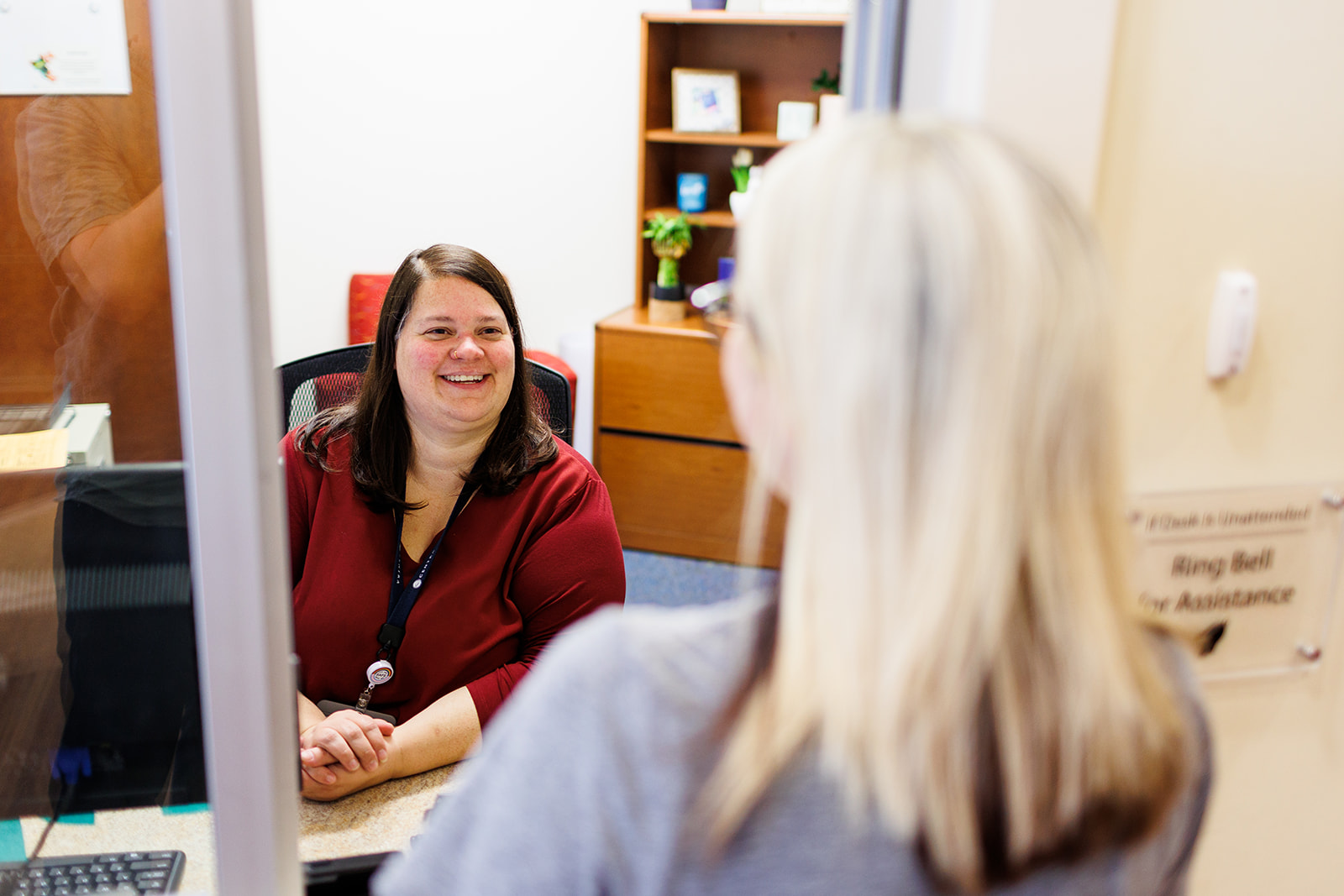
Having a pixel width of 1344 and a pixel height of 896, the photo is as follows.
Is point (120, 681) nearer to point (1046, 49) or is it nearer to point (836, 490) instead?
point (836, 490)

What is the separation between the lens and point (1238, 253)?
2.79ft

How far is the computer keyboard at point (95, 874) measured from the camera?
0.79 m

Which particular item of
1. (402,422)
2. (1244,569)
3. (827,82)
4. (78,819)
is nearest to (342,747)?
(78,819)

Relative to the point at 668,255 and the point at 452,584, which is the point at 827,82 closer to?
the point at 668,255

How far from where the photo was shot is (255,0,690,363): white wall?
11.3 feet

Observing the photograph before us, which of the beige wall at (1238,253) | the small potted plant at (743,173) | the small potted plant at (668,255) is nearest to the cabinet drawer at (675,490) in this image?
the small potted plant at (668,255)

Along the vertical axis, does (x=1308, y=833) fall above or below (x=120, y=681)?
below

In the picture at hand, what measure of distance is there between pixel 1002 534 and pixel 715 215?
3219 millimetres

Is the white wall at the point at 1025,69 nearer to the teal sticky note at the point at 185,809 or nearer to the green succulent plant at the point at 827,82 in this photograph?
the teal sticky note at the point at 185,809

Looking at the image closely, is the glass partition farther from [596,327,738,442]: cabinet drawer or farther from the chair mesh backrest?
[596,327,738,442]: cabinet drawer

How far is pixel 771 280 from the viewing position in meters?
0.51

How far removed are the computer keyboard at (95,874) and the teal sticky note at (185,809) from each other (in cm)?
3

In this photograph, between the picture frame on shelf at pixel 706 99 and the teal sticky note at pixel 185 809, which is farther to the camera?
the picture frame on shelf at pixel 706 99

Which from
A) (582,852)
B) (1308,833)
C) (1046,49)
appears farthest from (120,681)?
(1308,833)
